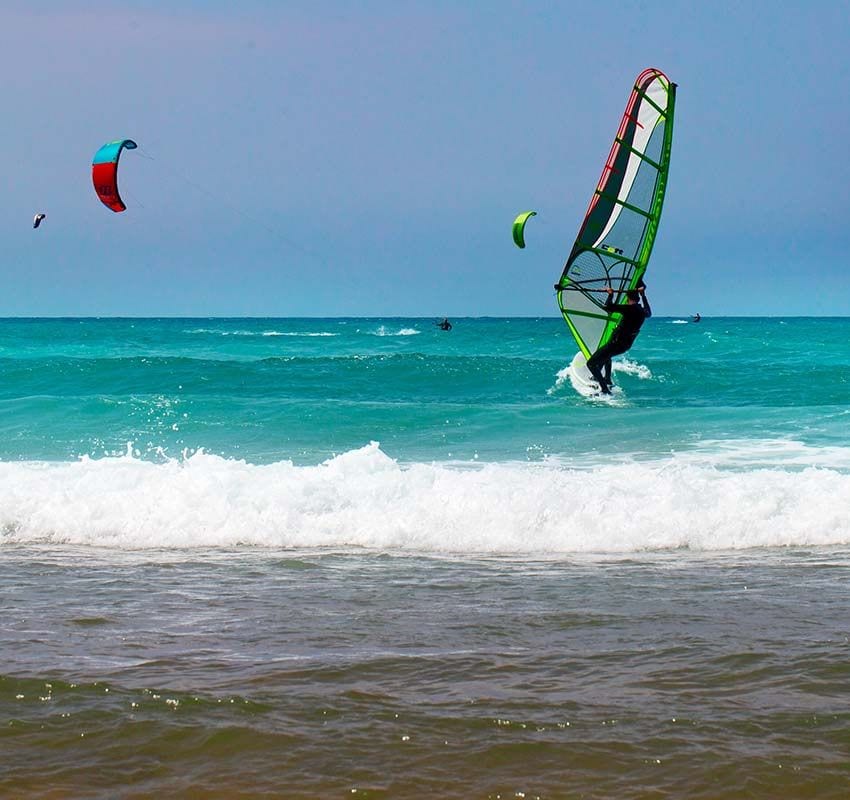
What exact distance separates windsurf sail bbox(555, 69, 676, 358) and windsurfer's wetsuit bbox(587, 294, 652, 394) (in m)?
0.40

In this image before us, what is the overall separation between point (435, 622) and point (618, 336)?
11.6 metres

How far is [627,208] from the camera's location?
15.9m

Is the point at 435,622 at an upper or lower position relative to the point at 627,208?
lower

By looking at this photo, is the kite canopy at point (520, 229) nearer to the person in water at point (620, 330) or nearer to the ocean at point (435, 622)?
the person in water at point (620, 330)

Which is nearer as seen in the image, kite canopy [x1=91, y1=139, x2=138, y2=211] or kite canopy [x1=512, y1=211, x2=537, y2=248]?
kite canopy [x1=91, y1=139, x2=138, y2=211]

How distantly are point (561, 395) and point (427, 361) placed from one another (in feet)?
21.5

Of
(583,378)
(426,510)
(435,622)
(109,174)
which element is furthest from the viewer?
(583,378)

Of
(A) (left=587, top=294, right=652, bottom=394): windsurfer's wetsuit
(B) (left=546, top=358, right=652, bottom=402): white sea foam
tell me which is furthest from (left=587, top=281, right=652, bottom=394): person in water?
(B) (left=546, top=358, right=652, bottom=402): white sea foam

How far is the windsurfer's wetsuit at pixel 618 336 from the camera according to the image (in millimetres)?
14820

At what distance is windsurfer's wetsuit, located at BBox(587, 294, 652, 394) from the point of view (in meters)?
14.8

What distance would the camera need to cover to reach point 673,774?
3.22 meters

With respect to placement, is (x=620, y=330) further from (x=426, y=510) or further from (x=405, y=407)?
(x=426, y=510)

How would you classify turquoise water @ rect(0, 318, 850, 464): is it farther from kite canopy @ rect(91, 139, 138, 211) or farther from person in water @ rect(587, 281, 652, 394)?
kite canopy @ rect(91, 139, 138, 211)

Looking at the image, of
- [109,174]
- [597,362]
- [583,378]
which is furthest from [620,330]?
[109,174]
